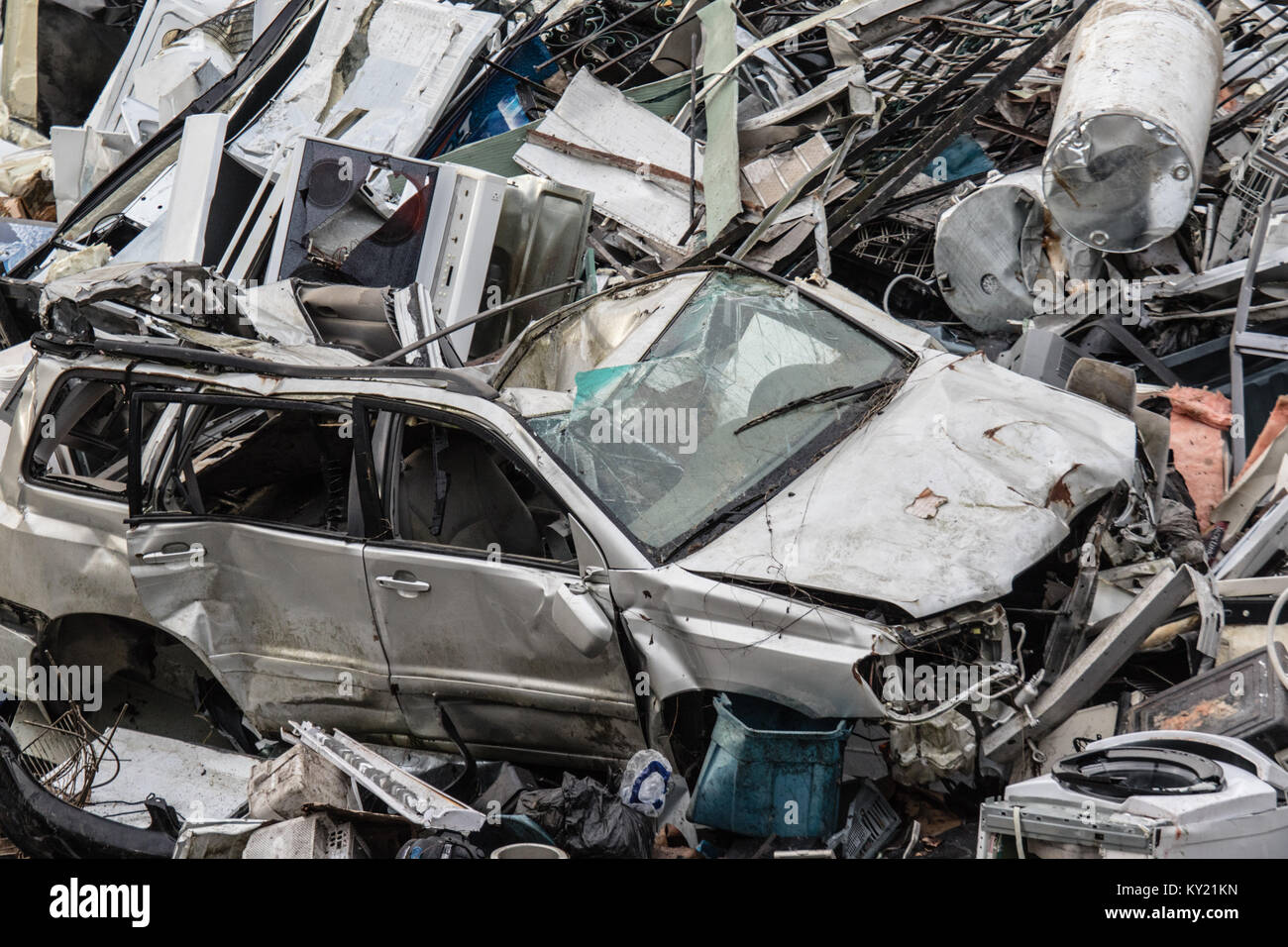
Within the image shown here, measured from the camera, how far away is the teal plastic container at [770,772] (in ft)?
12.5

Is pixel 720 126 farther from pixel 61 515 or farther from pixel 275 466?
pixel 61 515

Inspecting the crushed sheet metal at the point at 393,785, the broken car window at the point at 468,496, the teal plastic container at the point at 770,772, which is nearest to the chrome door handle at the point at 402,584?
the broken car window at the point at 468,496

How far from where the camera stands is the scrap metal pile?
3.79 m

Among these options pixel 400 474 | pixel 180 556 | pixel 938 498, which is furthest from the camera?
pixel 180 556

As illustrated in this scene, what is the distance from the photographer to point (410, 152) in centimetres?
845

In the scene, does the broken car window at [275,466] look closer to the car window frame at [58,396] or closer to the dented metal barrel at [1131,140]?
the car window frame at [58,396]

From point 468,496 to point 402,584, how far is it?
531mm

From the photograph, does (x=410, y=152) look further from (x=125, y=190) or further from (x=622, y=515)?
(x=622, y=515)

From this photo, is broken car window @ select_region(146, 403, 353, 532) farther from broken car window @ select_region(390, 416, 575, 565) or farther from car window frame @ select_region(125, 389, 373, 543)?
broken car window @ select_region(390, 416, 575, 565)

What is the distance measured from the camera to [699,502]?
4.07 metres

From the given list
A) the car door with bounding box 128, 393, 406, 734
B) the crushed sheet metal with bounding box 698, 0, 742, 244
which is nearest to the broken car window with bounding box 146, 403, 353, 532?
the car door with bounding box 128, 393, 406, 734

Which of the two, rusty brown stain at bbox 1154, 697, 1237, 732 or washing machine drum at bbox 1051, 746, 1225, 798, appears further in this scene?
rusty brown stain at bbox 1154, 697, 1237, 732

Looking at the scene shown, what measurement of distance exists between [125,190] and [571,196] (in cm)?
349

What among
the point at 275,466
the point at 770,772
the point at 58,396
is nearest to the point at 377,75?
the point at 275,466
